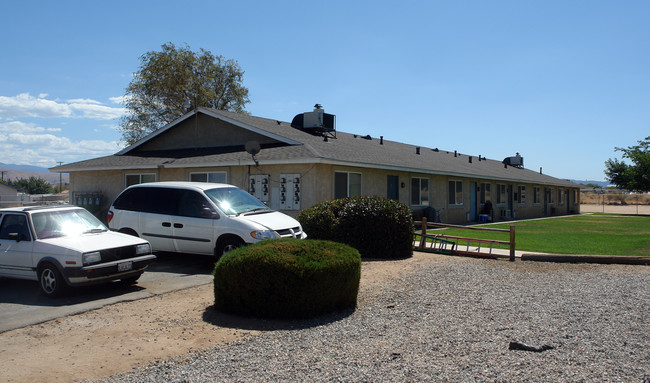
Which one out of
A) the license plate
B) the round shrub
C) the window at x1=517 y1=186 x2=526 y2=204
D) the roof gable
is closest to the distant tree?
the roof gable

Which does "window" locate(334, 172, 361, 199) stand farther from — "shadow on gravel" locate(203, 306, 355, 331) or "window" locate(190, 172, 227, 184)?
"shadow on gravel" locate(203, 306, 355, 331)

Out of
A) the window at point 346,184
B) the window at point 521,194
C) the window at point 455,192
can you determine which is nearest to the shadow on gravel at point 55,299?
the window at point 346,184

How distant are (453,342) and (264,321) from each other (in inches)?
97.8

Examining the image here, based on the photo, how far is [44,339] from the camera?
19.4 ft

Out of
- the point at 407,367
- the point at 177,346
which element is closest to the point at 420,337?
the point at 407,367

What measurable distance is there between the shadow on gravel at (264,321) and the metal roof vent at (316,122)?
1590cm

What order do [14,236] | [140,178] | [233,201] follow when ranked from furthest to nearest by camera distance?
[140,178] < [233,201] < [14,236]

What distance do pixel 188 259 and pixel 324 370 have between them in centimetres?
798

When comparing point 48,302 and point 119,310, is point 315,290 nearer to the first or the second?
point 119,310

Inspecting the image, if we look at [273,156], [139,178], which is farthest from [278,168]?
[139,178]

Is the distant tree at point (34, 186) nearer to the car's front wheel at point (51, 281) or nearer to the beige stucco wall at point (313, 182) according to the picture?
the beige stucco wall at point (313, 182)

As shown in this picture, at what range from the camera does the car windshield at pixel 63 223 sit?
846cm

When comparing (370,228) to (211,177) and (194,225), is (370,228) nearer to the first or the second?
(194,225)

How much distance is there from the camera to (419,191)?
2184cm
